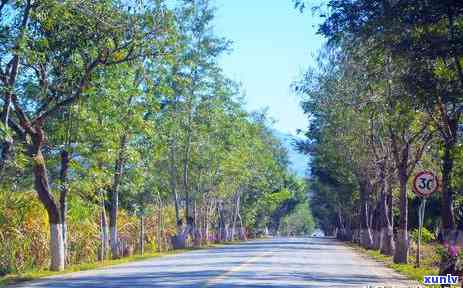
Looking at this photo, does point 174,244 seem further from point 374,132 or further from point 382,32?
point 382,32

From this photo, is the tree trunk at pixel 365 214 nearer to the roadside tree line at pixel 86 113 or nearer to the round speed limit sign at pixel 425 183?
the roadside tree line at pixel 86 113

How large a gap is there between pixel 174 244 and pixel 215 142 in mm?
8654

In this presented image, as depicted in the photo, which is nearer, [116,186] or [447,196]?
[447,196]

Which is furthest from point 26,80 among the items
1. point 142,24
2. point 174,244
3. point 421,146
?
point 174,244

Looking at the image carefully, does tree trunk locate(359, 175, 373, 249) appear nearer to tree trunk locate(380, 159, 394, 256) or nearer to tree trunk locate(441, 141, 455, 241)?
tree trunk locate(380, 159, 394, 256)

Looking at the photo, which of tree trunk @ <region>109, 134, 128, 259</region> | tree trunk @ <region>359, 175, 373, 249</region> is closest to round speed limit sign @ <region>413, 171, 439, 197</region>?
tree trunk @ <region>109, 134, 128, 259</region>

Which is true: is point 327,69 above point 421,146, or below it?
above

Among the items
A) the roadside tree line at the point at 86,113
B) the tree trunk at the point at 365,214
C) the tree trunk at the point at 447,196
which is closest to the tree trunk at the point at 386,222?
the tree trunk at the point at 365,214

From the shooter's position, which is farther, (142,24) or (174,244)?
(174,244)

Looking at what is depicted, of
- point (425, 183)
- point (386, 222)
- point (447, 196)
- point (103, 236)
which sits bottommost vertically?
point (103, 236)

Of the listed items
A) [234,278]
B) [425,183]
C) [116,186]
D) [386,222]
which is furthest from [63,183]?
[386,222]

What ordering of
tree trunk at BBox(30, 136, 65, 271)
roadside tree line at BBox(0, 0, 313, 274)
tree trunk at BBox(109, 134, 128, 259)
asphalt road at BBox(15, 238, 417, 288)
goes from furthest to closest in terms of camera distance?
tree trunk at BBox(109, 134, 128, 259), tree trunk at BBox(30, 136, 65, 271), roadside tree line at BBox(0, 0, 313, 274), asphalt road at BBox(15, 238, 417, 288)

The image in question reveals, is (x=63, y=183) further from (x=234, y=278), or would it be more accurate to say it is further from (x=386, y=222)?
(x=386, y=222)

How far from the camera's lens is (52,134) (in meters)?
32.6
